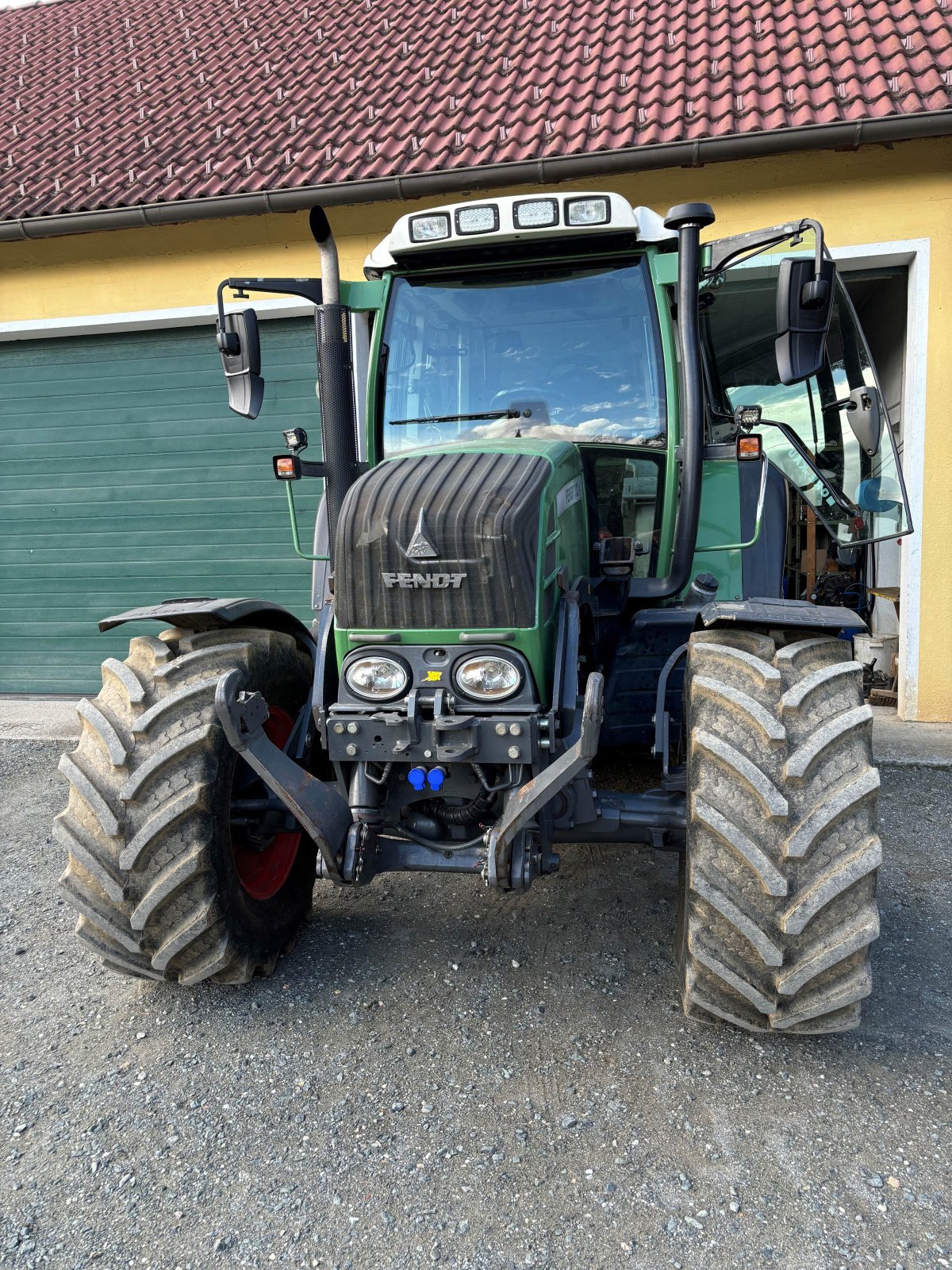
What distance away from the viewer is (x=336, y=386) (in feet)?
10.9

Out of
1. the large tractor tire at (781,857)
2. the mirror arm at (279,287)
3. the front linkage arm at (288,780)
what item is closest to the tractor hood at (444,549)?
the front linkage arm at (288,780)

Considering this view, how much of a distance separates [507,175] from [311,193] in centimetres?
141

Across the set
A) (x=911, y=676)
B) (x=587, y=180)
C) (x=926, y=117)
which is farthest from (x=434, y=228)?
(x=911, y=676)

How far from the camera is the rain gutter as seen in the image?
541cm

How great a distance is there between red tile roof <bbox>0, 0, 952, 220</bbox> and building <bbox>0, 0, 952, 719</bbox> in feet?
0.10

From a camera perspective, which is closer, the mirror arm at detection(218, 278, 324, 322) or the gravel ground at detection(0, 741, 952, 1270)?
the gravel ground at detection(0, 741, 952, 1270)

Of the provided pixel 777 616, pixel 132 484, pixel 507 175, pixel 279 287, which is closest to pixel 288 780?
pixel 777 616

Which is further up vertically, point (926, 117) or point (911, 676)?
point (926, 117)

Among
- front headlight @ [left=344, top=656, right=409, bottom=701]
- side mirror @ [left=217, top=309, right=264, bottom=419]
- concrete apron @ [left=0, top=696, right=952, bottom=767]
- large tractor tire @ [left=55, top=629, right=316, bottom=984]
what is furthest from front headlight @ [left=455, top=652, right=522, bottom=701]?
concrete apron @ [left=0, top=696, right=952, bottom=767]

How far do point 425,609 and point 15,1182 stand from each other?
1.77 meters

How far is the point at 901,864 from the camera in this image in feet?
12.5

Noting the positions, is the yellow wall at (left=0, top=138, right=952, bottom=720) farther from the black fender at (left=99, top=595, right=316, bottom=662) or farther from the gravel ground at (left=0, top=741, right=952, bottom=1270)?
the black fender at (left=99, top=595, right=316, bottom=662)

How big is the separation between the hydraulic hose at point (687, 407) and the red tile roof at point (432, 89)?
127 inches

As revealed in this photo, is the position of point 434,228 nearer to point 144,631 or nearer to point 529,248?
point 529,248
